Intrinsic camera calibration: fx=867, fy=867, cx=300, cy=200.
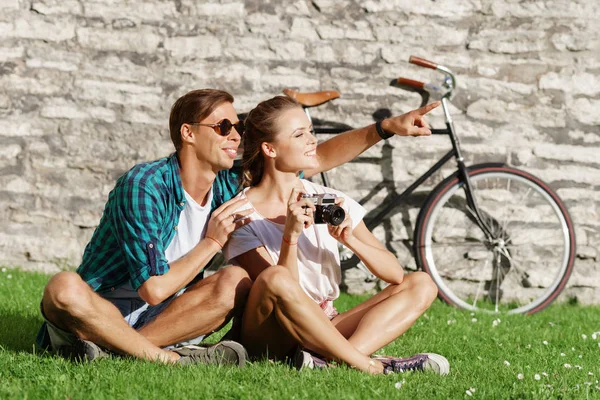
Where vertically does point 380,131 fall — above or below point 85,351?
above

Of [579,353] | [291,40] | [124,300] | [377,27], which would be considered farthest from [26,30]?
[579,353]

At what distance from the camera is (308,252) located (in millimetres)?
3568

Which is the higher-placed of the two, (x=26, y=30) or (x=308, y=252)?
(x=26, y=30)

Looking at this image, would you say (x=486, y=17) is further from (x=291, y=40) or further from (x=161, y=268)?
(x=161, y=268)

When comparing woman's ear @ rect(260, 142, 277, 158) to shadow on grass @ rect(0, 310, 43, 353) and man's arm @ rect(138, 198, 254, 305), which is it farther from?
shadow on grass @ rect(0, 310, 43, 353)

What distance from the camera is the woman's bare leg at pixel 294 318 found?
3209 mm

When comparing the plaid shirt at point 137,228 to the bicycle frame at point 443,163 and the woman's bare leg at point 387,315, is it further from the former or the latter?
the bicycle frame at point 443,163

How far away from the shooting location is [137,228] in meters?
3.24

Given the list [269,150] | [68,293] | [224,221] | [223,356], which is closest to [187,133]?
[269,150]

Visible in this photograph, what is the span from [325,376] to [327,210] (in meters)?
0.61

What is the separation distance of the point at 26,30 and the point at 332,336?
338cm

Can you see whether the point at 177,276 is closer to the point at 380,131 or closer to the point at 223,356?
the point at 223,356

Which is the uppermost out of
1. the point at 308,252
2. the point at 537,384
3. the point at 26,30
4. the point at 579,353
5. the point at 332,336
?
the point at 26,30

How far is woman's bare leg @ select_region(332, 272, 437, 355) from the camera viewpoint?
11.3 feet
